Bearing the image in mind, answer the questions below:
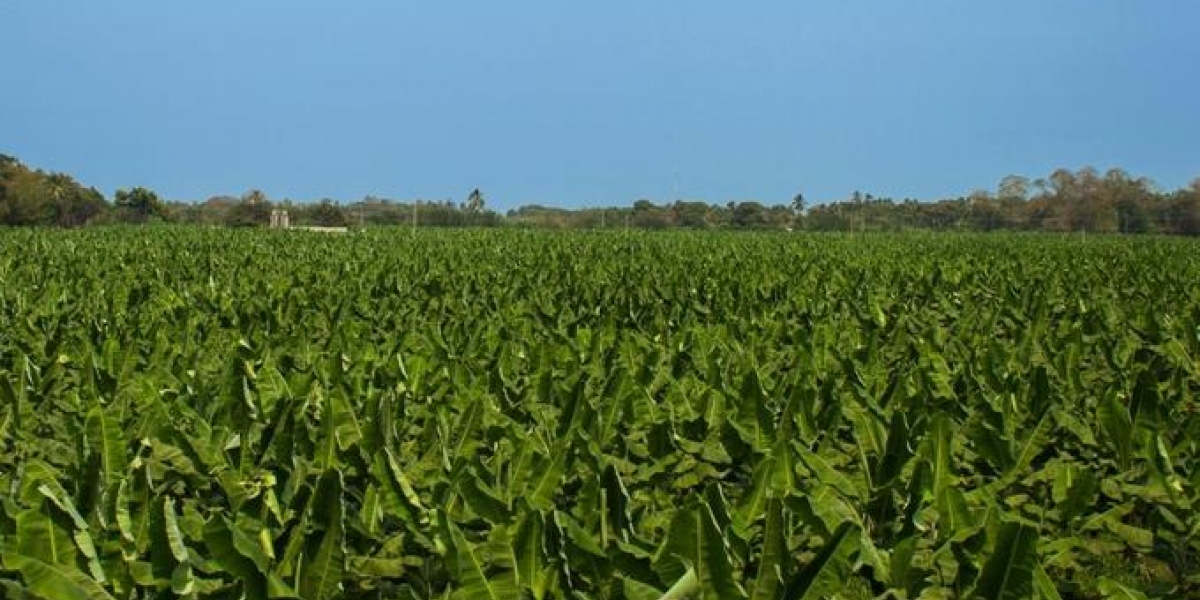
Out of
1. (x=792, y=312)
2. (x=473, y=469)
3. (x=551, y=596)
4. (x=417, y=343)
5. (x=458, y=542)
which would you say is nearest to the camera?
(x=458, y=542)

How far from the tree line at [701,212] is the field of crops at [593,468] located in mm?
67152

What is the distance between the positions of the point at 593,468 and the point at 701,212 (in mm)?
107961

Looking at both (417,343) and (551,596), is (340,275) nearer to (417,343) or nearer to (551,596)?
(417,343)

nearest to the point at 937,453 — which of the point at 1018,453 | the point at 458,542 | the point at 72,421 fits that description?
the point at 1018,453

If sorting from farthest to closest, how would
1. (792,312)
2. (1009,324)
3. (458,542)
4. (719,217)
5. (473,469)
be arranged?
(719,217), (792,312), (1009,324), (473,469), (458,542)

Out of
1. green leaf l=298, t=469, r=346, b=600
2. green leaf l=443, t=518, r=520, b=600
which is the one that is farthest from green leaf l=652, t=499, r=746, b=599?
green leaf l=298, t=469, r=346, b=600

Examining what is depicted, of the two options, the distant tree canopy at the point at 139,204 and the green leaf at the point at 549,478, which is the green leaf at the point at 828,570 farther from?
the distant tree canopy at the point at 139,204

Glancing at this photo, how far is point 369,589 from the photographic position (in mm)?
2436

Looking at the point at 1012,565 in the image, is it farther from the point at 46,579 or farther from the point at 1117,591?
the point at 46,579

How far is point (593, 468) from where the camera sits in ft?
9.62

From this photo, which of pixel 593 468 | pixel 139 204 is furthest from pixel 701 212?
pixel 593 468

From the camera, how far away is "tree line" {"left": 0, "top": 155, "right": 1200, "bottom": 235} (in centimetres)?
8031

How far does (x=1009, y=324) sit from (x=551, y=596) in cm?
635

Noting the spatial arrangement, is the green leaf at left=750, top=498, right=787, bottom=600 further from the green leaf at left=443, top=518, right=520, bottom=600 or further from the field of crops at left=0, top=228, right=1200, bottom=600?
the green leaf at left=443, top=518, right=520, bottom=600
